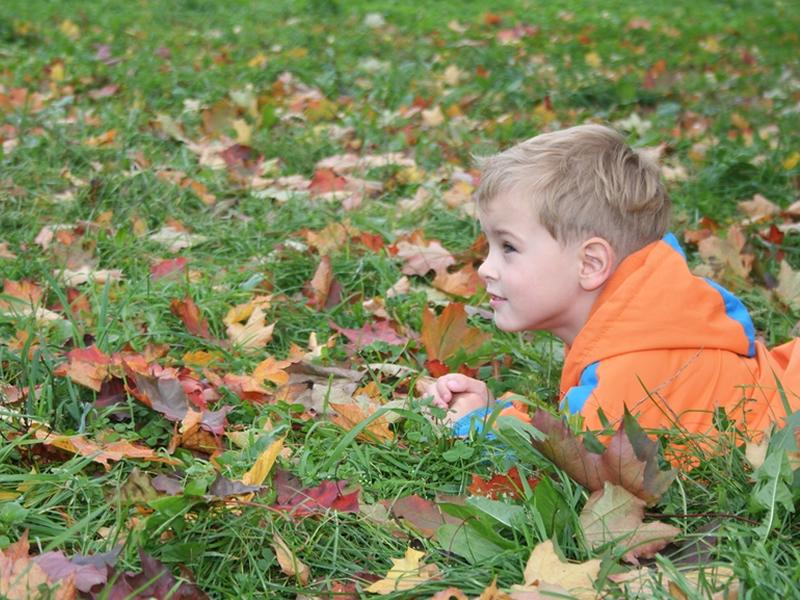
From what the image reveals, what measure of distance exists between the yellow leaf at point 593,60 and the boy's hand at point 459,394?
4538 millimetres

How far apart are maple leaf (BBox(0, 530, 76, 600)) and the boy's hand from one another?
3.45 ft

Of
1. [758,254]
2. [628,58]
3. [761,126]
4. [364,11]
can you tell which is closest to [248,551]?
[758,254]

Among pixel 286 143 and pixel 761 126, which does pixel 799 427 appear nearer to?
pixel 286 143

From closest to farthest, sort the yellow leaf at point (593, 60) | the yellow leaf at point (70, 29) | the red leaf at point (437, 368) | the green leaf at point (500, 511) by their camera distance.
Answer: the green leaf at point (500, 511)
the red leaf at point (437, 368)
the yellow leaf at point (593, 60)
the yellow leaf at point (70, 29)

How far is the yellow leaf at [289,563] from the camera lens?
1.85 metres

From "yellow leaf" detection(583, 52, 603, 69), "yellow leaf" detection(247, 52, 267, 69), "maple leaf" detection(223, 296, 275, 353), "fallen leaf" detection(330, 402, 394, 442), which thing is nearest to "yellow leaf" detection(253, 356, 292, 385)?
"maple leaf" detection(223, 296, 275, 353)

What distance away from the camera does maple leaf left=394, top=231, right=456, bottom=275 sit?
338 centimetres

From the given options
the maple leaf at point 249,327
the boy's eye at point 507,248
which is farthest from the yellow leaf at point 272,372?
the boy's eye at point 507,248

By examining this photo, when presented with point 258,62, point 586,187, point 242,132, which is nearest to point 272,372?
point 586,187

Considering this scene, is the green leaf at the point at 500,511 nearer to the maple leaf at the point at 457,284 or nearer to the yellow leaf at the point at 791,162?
the maple leaf at the point at 457,284

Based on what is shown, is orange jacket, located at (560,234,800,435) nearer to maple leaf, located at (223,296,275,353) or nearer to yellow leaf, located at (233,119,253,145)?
maple leaf, located at (223,296,275,353)

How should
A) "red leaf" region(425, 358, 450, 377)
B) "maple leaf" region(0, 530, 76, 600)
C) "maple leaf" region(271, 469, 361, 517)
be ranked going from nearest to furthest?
"maple leaf" region(0, 530, 76, 600), "maple leaf" region(271, 469, 361, 517), "red leaf" region(425, 358, 450, 377)

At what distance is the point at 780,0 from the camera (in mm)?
10984

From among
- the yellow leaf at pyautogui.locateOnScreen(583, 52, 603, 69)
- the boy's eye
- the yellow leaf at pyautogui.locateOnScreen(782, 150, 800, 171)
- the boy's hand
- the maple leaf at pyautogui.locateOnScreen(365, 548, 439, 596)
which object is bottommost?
the yellow leaf at pyautogui.locateOnScreen(583, 52, 603, 69)
